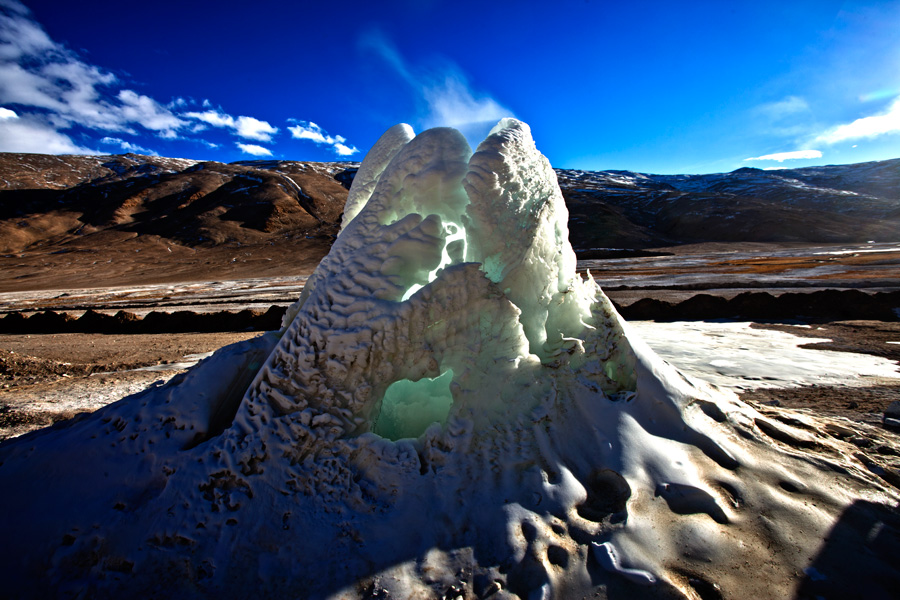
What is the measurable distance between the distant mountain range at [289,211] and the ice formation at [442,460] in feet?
116

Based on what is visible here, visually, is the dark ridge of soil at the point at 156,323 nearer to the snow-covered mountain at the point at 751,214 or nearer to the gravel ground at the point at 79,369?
the gravel ground at the point at 79,369

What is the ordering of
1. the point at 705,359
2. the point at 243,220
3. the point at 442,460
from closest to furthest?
1. the point at 442,460
2. the point at 705,359
3. the point at 243,220

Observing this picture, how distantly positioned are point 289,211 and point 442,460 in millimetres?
58717

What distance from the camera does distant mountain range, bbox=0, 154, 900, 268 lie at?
4559cm

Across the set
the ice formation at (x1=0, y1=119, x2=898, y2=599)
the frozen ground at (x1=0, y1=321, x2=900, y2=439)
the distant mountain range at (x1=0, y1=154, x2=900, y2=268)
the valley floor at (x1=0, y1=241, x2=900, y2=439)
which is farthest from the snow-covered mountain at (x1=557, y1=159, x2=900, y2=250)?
the ice formation at (x1=0, y1=119, x2=898, y2=599)

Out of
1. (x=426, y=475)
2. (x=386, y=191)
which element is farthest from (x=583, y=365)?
(x=386, y=191)

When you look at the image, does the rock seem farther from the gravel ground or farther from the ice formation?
the gravel ground

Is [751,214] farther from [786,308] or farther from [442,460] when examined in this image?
[442,460]

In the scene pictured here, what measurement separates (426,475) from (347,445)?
40 cm

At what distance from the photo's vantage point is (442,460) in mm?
1893

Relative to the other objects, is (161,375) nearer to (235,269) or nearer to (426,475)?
(426,475)

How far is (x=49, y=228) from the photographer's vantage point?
52.6 metres

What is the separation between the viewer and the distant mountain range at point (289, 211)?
45594 mm

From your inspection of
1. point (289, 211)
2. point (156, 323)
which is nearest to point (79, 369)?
point (156, 323)
